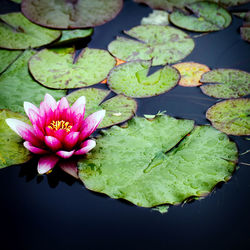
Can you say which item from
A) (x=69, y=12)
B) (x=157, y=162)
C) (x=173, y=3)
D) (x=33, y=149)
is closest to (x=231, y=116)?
(x=157, y=162)

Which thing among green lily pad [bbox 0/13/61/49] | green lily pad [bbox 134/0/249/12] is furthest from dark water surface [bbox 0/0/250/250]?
green lily pad [bbox 134/0/249/12]

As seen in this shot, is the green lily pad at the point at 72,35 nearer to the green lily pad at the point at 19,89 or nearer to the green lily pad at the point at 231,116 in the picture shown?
the green lily pad at the point at 19,89

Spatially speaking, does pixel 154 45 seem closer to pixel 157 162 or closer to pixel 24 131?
pixel 157 162


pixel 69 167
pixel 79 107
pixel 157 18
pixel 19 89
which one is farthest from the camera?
pixel 157 18

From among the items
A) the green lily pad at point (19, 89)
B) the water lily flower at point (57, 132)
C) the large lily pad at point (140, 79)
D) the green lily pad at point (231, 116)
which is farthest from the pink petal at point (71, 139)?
the green lily pad at point (231, 116)

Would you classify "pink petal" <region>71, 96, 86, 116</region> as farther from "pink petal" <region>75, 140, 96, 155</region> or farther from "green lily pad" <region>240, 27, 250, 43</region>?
"green lily pad" <region>240, 27, 250, 43</region>

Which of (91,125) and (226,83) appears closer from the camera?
(91,125)
